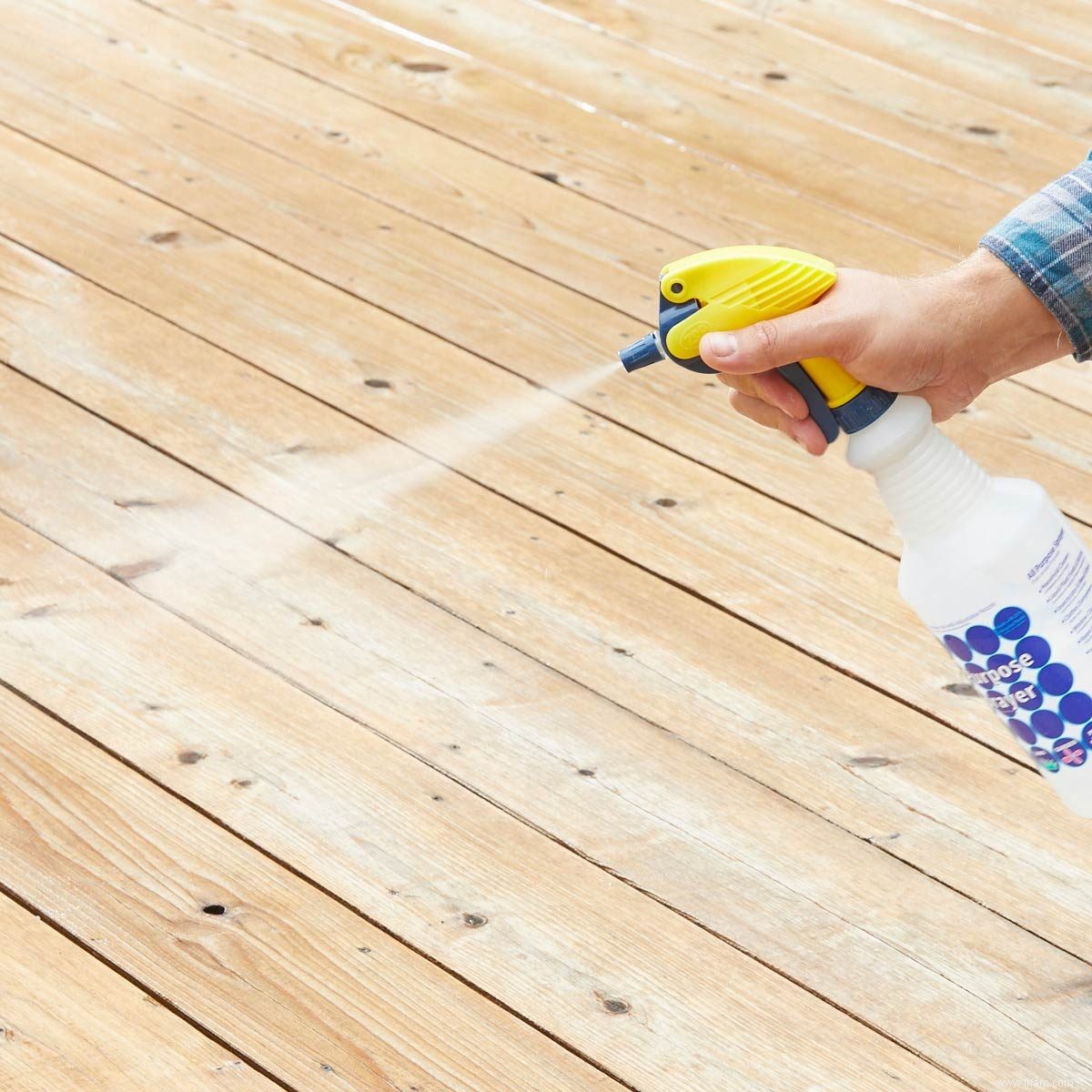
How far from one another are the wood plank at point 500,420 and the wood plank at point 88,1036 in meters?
0.49

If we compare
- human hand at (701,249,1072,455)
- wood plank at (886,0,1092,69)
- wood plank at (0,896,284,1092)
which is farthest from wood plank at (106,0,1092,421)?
wood plank at (0,896,284,1092)

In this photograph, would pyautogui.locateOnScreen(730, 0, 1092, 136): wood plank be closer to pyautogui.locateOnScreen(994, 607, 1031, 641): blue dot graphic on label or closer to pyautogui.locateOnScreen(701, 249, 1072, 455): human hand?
pyautogui.locateOnScreen(701, 249, 1072, 455): human hand

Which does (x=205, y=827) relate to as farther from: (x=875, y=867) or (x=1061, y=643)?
(x=1061, y=643)

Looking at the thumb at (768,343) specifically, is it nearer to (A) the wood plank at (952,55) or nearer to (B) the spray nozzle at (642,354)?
(B) the spray nozzle at (642,354)

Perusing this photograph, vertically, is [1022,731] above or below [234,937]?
above

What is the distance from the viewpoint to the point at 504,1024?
0.97m

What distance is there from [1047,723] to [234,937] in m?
0.51

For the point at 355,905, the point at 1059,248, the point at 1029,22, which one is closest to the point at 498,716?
the point at 355,905

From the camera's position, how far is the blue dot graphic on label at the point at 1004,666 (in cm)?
92

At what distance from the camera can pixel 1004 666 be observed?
3.03 feet

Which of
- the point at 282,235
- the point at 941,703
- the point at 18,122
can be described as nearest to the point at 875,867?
the point at 941,703

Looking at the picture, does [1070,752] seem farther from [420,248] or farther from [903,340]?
[420,248]

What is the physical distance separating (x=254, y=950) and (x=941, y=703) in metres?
0.56

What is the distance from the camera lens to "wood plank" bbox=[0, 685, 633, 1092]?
3.09 feet
